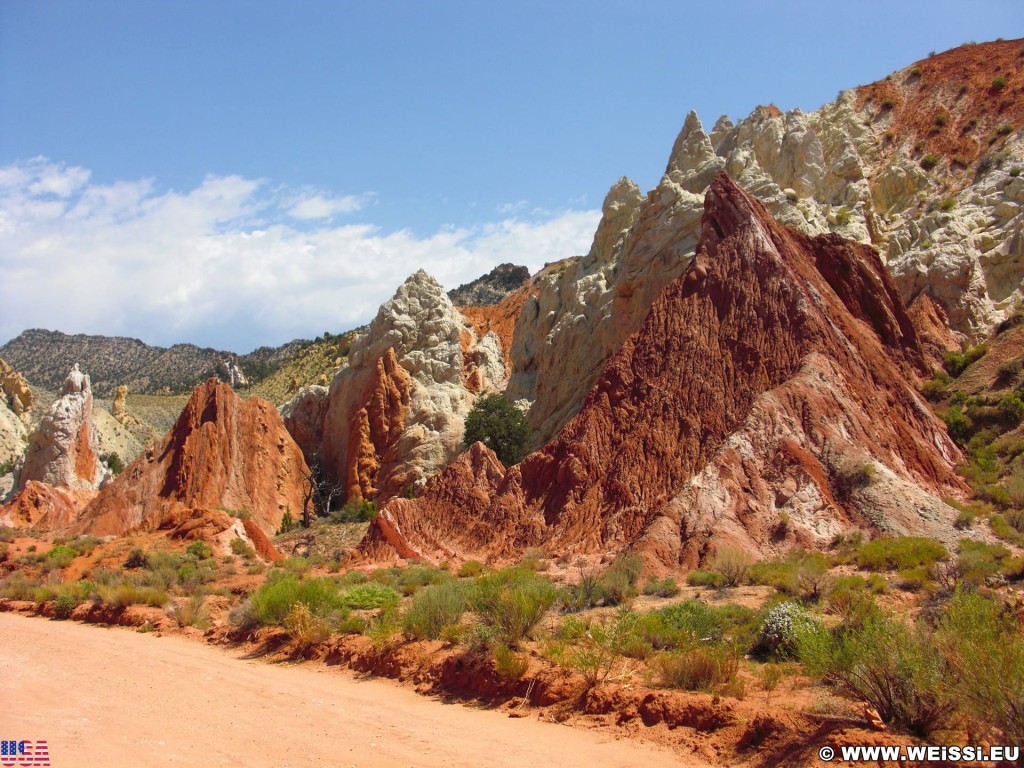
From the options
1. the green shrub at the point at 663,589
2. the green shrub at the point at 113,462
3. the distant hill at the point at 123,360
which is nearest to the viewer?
the green shrub at the point at 663,589

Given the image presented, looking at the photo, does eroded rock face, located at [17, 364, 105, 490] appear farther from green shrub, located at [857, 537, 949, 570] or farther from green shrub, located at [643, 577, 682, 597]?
green shrub, located at [857, 537, 949, 570]

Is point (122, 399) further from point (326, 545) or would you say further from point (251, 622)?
point (251, 622)

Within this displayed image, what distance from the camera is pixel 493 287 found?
120m

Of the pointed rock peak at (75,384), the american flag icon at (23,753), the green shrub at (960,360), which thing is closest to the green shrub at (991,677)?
the american flag icon at (23,753)

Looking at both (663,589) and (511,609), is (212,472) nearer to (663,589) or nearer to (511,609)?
(663,589)

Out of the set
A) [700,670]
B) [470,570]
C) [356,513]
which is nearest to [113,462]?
[356,513]

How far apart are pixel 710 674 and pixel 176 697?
283 inches

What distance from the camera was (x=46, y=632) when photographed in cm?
1709

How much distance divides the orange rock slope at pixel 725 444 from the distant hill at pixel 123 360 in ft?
272

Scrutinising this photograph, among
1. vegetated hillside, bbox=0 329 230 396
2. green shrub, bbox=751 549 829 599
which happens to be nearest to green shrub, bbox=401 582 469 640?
green shrub, bbox=751 549 829 599

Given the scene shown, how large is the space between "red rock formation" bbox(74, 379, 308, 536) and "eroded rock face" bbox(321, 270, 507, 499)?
12.6ft

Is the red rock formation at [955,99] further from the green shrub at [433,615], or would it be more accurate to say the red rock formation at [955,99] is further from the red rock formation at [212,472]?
the green shrub at [433,615]

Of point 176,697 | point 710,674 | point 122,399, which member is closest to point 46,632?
point 176,697

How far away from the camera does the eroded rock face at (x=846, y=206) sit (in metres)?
39.1
